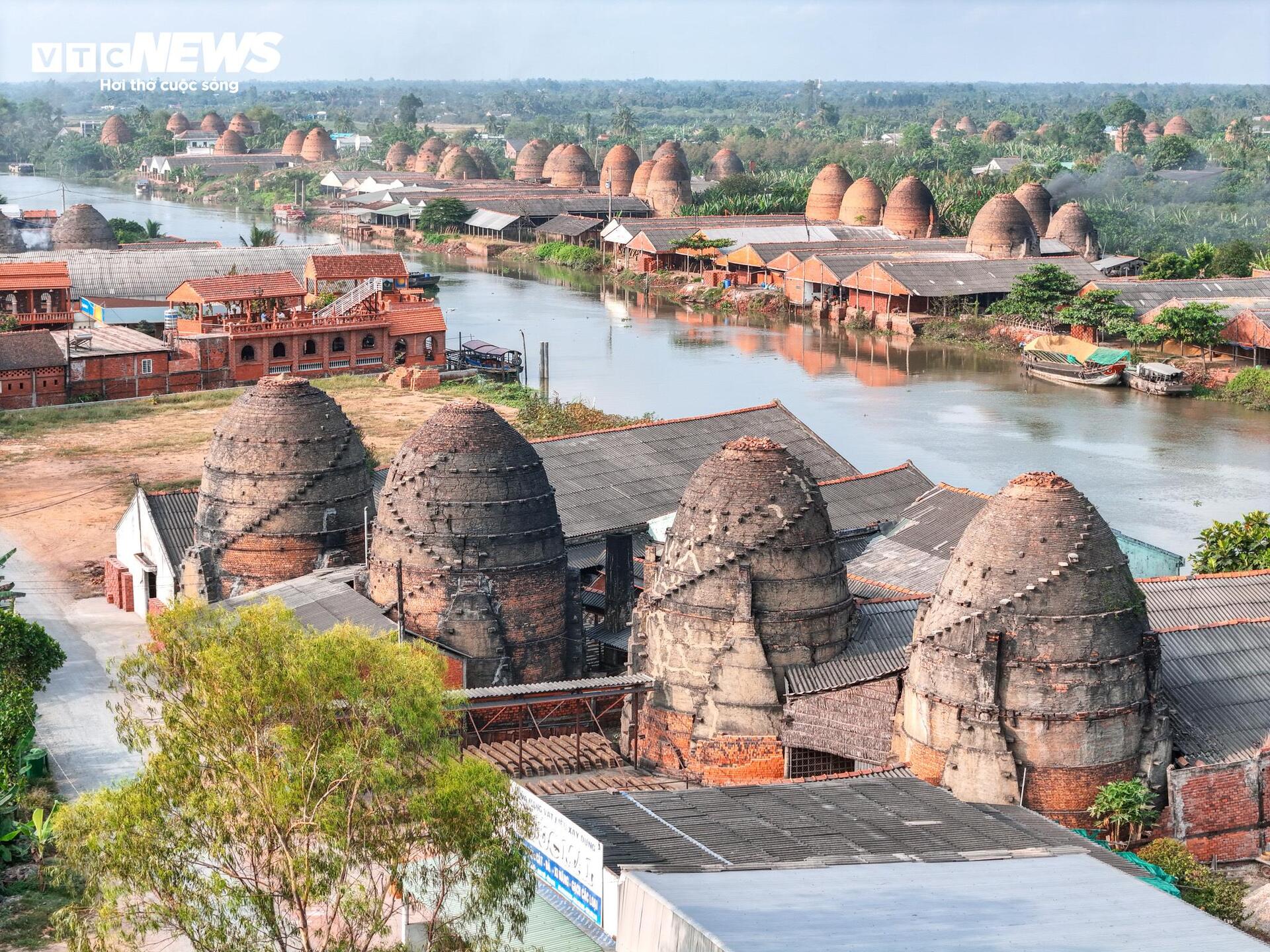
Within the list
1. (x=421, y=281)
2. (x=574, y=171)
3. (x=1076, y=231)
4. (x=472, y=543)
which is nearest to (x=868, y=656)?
(x=472, y=543)

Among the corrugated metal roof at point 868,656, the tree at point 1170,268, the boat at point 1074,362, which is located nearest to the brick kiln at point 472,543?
the corrugated metal roof at point 868,656

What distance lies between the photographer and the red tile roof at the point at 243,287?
56.6 metres

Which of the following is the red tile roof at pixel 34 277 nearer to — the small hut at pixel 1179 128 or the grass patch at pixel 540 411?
the grass patch at pixel 540 411

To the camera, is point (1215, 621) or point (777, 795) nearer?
point (777, 795)

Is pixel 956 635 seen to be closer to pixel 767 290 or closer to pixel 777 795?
pixel 777 795

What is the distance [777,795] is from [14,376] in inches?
1467

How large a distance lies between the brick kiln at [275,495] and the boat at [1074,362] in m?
34.3

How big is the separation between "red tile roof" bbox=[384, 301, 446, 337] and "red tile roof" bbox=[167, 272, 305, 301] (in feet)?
11.0

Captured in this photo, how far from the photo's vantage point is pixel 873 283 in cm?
6875

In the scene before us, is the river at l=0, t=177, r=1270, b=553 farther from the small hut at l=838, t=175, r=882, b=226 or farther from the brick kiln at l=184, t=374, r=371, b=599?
the brick kiln at l=184, t=374, r=371, b=599

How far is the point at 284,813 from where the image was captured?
45.6 ft

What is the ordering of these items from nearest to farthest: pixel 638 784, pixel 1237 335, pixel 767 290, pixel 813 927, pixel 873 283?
pixel 813 927
pixel 638 784
pixel 1237 335
pixel 873 283
pixel 767 290

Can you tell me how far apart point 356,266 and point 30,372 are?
15311mm

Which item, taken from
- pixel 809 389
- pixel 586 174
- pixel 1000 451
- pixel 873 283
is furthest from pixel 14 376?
pixel 586 174
